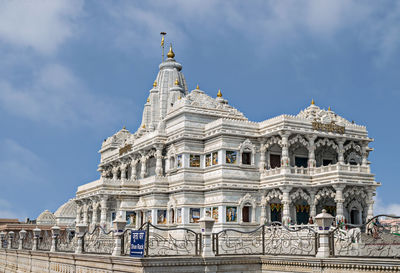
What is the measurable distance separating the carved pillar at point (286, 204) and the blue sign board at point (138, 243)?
20.0 meters

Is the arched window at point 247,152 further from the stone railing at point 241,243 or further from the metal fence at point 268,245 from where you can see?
the metal fence at point 268,245

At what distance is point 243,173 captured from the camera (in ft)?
135

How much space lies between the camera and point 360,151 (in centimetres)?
4300

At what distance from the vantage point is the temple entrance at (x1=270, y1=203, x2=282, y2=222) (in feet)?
136

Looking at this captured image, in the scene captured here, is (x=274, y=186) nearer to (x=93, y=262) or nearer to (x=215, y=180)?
(x=215, y=180)

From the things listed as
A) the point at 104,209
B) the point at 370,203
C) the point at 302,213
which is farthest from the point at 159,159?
the point at 370,203

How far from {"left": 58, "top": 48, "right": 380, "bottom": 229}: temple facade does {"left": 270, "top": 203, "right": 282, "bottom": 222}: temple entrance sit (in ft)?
0.28

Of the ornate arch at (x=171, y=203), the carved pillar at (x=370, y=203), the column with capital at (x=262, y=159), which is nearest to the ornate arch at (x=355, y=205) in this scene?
the carved pillar at (x=370, y=203)

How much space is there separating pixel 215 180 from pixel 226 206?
241cm

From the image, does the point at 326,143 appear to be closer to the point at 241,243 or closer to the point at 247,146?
the point at 247,146

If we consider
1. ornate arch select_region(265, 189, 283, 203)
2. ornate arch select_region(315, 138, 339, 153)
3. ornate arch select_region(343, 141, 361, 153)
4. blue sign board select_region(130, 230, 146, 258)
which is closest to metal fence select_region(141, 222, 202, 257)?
blue sign board select_region(130, 230, 146, 258)

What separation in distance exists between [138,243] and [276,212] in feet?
77.7

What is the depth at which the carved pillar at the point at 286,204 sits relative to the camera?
3790 cm

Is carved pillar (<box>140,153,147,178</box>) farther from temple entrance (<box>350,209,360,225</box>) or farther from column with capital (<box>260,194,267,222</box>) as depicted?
temple entrance (<box>350,209,360,225</box>)
